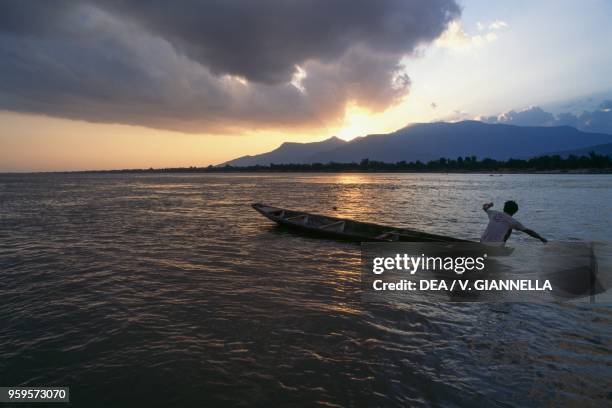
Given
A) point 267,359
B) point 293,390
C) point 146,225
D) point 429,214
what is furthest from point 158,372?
point 429,214

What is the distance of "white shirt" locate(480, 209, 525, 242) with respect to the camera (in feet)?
37.0

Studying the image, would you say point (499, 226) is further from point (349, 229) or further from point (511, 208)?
point (349, 229)

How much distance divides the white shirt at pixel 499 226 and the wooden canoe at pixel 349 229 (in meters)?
4.73

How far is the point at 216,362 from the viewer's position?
712cm

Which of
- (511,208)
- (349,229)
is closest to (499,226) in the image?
(511,208)

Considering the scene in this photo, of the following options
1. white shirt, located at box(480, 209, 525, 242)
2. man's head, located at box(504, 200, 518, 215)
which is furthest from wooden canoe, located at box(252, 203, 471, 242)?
man's head, located at box(504, 200, 518, 215)

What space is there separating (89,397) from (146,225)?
874 inches

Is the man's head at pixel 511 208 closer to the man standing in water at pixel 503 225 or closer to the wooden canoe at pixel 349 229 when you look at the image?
the man standing in water at pixel 503 225

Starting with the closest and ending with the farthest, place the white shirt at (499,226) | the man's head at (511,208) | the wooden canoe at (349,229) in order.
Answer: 1. the man's head at (511,208)
2. the white shirt at (499,226)
3. the wooden canoe at (349,229)

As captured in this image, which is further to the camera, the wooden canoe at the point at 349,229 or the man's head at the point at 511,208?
the wooden canoe at the point at 349,229

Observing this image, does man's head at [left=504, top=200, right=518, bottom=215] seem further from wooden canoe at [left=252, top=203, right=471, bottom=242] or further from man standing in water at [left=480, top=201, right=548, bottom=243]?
wooden canoe at [left=252, top=203, right=471, bottom=242]

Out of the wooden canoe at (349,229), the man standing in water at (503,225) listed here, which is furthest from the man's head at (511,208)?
the wooden canoe at (349,229)

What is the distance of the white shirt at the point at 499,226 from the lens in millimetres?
11266

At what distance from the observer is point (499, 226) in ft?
38.3
